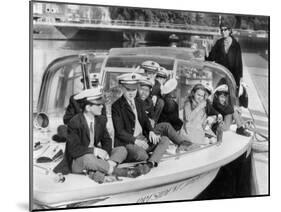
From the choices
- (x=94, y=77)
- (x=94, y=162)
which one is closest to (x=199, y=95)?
(x=94, y=77)

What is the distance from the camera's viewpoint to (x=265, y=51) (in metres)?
3.75

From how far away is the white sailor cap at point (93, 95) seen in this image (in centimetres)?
326

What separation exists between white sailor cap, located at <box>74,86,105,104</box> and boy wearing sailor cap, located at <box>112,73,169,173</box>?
107mm

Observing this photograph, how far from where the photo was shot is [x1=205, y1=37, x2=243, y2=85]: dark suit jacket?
3611 mm

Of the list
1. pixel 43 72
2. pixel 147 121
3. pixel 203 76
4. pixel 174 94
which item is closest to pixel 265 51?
pixel 203 76

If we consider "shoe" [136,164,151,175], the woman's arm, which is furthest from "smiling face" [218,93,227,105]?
"shoe" [136,164,151,175]

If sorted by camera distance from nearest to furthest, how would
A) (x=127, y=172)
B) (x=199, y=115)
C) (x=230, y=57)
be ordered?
(x=127, y=172), (x=199, y=115), (x=230, y=57)

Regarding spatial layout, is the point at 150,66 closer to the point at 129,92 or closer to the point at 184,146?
the point at 129,92

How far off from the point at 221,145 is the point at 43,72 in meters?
1.32

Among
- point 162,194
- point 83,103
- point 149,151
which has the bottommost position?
point 162,194

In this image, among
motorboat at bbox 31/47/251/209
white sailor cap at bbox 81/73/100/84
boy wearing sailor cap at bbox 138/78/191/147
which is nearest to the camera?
motorboat at bbox 31/47/251/209

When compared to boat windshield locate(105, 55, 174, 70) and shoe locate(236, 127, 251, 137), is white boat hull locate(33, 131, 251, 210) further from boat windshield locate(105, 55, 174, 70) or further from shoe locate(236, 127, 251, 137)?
boat windshield locate(105, 55, 174, 70)

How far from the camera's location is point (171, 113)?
3.46 meters

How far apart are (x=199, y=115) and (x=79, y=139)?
2.80 ft
